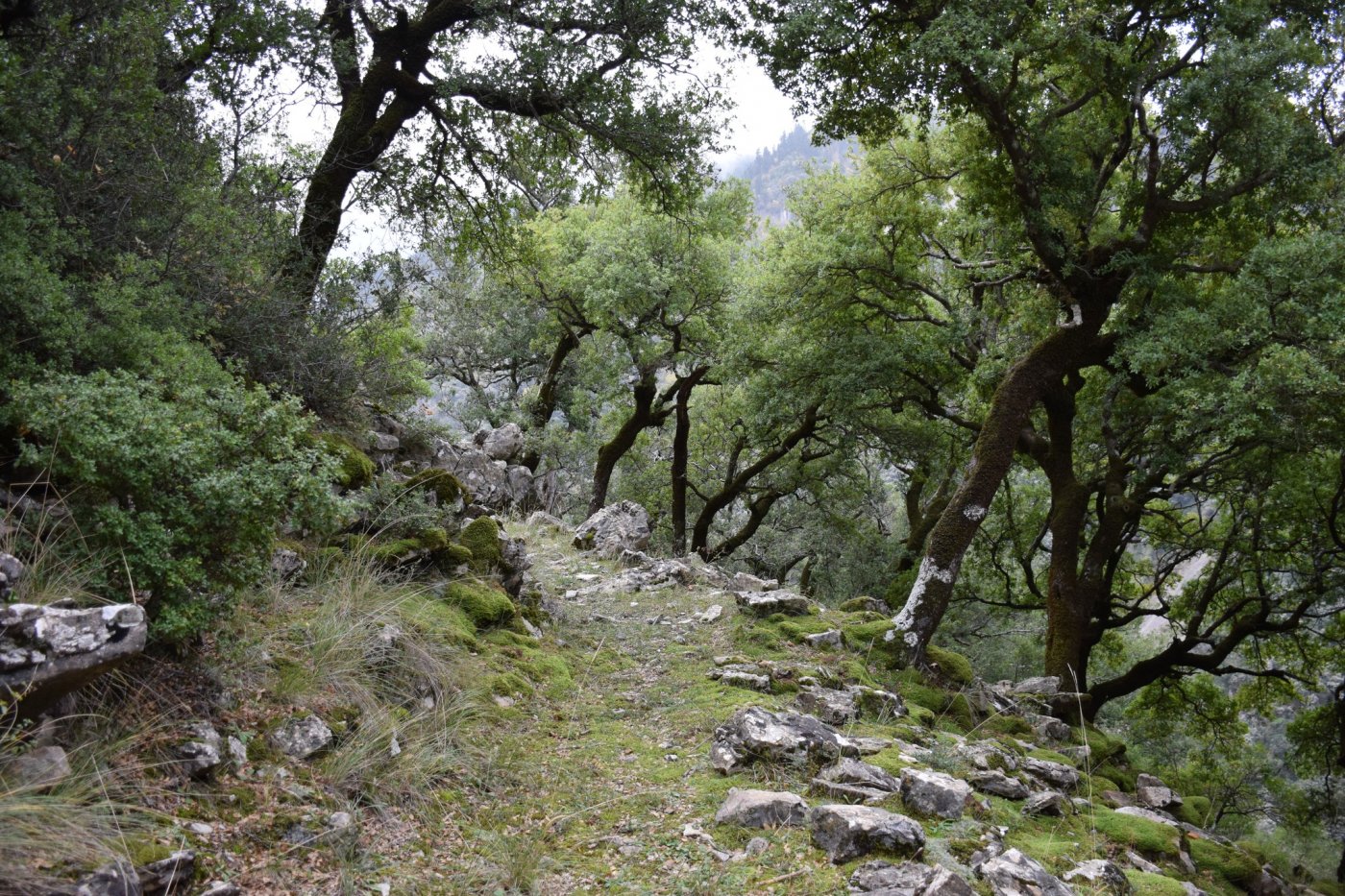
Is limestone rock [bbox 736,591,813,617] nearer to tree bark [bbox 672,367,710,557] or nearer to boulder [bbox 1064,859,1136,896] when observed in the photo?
boulder [bbox 1064,859,1136,896]

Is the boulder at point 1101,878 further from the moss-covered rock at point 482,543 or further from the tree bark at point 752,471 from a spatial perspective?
the tree bark at point 752,471

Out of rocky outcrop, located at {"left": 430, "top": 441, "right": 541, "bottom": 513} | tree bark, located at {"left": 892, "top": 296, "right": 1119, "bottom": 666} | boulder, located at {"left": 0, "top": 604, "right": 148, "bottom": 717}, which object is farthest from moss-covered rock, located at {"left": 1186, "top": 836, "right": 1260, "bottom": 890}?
rocky outcrop, located at {"left": 430, "top": 441, "right": 541, "bottom": 513}

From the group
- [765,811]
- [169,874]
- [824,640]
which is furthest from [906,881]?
[824,640]

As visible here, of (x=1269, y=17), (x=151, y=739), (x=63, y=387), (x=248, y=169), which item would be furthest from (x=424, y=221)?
(x=1269, y=17)

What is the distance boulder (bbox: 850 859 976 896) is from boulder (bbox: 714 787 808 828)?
63 cm

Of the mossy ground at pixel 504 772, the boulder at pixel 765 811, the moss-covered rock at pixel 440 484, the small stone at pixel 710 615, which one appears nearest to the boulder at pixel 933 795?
the mossy ground at pixel 504 772

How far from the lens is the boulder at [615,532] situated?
48.5 feet

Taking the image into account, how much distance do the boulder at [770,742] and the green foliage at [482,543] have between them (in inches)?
133

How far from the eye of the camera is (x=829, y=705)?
6.94 metres

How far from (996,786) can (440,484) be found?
20.1 feet

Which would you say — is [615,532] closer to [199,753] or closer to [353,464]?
[353,464]

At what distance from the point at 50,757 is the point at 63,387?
1.73 meters

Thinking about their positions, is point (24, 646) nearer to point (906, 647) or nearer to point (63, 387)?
point (63, 387)

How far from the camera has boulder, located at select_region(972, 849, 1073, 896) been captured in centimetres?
384
